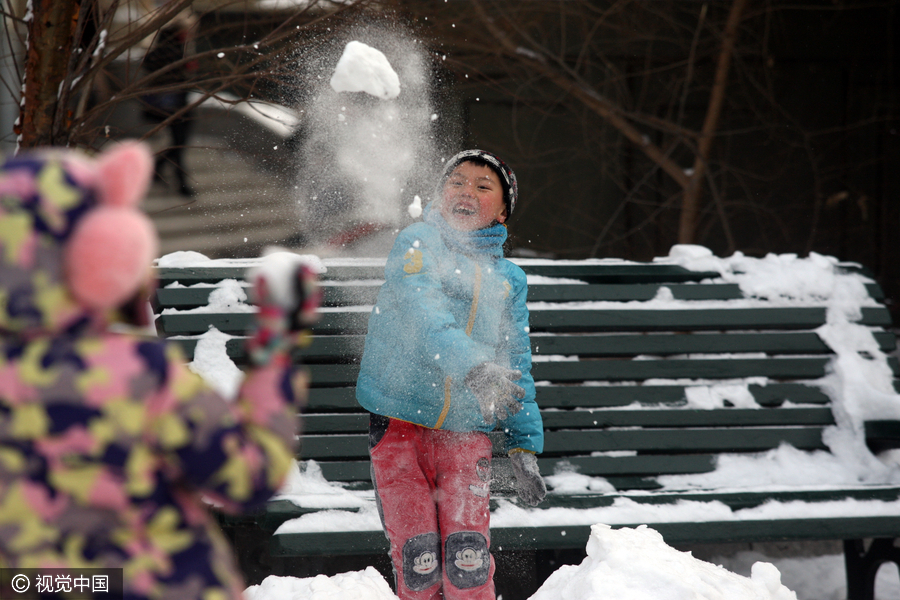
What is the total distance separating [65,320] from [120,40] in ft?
7.24

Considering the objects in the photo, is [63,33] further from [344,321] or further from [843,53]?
[843,53]

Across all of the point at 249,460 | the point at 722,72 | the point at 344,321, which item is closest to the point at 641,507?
the point at 344,321

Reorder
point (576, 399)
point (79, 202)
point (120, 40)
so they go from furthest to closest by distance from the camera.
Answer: point (576, 399) < point (120, 40) < point (79, 202)

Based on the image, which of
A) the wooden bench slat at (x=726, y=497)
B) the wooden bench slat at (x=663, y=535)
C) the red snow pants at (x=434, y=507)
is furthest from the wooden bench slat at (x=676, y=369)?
the red snow pants at (x=434, y=507)

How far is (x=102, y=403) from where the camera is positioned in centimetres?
113

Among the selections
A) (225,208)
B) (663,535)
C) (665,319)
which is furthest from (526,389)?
(225,208)

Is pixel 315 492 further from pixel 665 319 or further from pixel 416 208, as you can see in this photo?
pixel 665 319

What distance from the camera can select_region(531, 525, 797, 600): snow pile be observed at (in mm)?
2248

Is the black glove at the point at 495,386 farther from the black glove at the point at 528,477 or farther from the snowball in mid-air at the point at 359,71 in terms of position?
the snowball in mid-air at the point at 359,71

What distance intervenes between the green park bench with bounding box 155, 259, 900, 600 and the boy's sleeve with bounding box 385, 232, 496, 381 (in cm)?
100

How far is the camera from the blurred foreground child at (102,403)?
110 centimetres

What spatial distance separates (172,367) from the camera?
46.7 inches

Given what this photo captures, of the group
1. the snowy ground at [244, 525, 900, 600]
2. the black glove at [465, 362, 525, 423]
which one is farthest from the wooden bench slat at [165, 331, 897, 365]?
the black glove at [465, 362, 525, 423]

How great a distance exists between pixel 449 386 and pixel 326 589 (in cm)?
70
